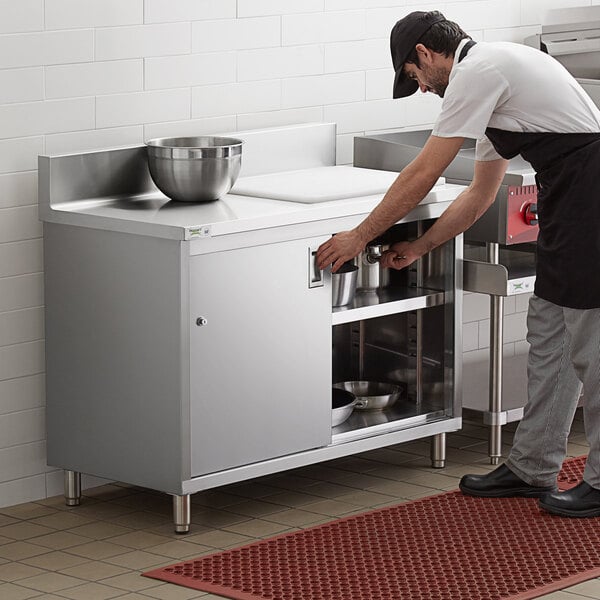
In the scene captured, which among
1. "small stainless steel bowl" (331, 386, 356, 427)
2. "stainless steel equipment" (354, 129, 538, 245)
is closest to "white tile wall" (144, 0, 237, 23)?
"stainless steel equipment" (354, 129, 538, 245)

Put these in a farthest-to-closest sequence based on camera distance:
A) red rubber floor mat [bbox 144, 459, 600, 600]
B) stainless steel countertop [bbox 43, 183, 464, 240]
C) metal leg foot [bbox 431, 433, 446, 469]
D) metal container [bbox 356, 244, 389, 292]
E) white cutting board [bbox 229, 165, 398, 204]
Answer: metal leg foot [bbox 431, 433, 446, 469]
metal container [bbox 356, 244, 389, 292]
white cutting board [bbox 229, 165, 398, 204]
stainless steel countertop [bbox 43, 183, 464, 240]
red rubber floor mat [bbox 144, 459, 600, 600]

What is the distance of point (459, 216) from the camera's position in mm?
4918

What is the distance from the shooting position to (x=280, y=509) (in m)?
4.87

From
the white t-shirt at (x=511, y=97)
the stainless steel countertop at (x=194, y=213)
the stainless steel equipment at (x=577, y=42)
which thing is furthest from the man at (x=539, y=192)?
the stainless steel equipment at (x=577, y=42)

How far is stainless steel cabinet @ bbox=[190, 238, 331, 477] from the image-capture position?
4.45 meters

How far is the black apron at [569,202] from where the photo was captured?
176 inches

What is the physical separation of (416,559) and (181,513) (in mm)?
749

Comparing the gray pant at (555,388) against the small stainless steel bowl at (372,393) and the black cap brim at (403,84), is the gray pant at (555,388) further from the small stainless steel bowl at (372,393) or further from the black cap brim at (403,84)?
the black cap brim at (403,84)

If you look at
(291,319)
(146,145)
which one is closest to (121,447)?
(291,319)

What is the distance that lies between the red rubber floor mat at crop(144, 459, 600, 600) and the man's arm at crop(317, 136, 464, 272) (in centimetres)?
83

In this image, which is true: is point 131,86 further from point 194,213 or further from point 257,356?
point 257,356

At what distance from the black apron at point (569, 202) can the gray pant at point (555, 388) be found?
4.2 inches

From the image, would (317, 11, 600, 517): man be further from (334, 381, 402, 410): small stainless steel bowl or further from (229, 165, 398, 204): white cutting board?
(334, 381, 402, 410): small stainless steel bowl

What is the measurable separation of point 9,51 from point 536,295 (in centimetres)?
181
